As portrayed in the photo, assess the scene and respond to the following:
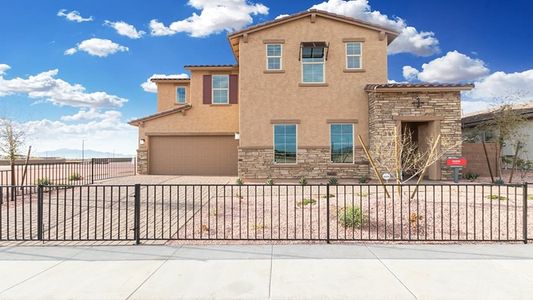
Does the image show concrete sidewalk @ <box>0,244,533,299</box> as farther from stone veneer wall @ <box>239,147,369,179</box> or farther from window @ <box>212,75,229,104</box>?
window @ <box>212,75,229,104</box>

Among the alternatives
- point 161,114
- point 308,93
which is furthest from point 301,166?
point 161,114

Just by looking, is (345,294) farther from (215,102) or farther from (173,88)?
(173,88)

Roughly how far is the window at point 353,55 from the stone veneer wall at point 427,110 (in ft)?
6.97

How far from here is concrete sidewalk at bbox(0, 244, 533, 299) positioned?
3943 mm

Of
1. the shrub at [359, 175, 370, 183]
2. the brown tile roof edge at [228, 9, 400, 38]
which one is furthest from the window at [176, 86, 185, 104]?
the shrub at [359, 175, 370, 183]

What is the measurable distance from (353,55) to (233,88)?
715 cm

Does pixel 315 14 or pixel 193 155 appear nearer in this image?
pixel 315 14

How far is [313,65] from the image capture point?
15609mm

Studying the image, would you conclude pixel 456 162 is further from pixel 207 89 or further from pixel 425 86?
pixel 207 89

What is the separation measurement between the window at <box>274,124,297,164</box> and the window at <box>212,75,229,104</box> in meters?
4.96

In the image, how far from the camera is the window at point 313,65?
15.5m

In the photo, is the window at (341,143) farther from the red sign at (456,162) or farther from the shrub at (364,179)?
the red sign at (456,162)

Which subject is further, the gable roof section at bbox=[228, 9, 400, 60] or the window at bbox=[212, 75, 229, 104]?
the window at bbox=[212, 75, 229, 104]

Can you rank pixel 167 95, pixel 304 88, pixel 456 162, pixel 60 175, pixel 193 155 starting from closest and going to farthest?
pixel 456 162, pixel 304 88, pixel 193 155, pixel 60 175, pixel 167 95
